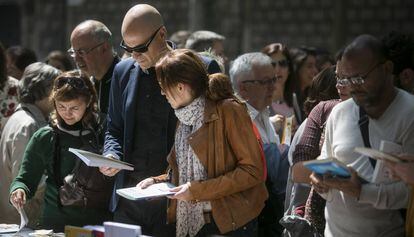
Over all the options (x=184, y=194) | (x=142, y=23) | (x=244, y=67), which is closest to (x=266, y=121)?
(x=244, y=67)

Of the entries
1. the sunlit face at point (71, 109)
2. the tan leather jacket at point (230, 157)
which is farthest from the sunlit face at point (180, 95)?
the sunlit face at point (71, 109)

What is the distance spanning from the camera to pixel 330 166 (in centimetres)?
329

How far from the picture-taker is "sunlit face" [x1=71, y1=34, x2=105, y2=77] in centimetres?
559

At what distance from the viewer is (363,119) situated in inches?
141

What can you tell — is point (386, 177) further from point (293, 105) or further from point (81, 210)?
point (293, 105)

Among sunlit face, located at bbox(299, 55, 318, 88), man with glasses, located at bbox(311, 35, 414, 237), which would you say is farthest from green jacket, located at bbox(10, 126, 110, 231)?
sunlit face, located at bbox(299, 55, 318, 88)

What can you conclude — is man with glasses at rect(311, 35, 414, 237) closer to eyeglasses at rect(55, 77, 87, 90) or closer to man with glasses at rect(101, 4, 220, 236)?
man with glasses at rect(101, 4, 220, 236)

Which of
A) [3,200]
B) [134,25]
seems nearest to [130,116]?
[134,25]

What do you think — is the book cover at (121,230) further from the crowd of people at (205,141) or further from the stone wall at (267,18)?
the stone wall at (267,18)

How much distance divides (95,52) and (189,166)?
1802 mm

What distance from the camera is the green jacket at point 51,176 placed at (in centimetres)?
484

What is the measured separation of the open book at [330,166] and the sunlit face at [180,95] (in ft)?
2.80

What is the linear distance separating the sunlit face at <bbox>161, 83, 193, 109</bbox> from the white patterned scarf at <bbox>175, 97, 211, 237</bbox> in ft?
0.07

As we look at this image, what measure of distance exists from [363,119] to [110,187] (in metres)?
1.77
